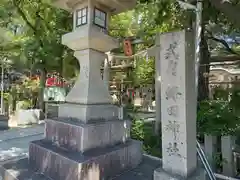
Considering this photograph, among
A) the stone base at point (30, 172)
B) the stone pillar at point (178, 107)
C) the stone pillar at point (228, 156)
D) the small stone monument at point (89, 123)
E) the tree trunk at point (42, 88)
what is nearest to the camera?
the stone pillar at point (178, 107)

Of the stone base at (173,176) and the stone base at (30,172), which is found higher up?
the stone base at (173,176)

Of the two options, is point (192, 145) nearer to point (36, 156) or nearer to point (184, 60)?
point (184, 60)

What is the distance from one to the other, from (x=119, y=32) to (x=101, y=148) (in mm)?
8341

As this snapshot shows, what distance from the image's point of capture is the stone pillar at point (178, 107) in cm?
274

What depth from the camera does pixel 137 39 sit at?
8.25 metres

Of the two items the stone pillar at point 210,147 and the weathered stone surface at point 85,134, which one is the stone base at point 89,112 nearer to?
the weathered stone surface at point 85,134

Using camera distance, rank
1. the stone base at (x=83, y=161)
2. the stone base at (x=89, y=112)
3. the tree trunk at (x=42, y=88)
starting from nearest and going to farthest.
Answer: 1. the stone base at (x=83, y=161)
2. the stone base at (x=89, y=112)
3. the tree trunk at (x=42, y=88)

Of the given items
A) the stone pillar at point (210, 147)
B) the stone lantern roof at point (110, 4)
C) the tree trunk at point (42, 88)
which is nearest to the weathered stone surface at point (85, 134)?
the stone pillar at point (210, 147)

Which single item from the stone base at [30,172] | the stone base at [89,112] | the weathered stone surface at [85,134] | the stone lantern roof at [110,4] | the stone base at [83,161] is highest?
the stone lantern roof at [110,4]

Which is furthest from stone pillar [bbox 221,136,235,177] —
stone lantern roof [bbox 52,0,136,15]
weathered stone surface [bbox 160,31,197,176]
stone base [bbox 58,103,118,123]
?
stone lantern roof [bbox 52,0,136,15]

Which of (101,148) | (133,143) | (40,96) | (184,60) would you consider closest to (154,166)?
(133,143)

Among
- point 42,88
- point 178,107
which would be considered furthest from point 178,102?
point 42,88

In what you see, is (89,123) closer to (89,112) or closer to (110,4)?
(89,112)

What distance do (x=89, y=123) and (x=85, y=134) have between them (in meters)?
0.27
